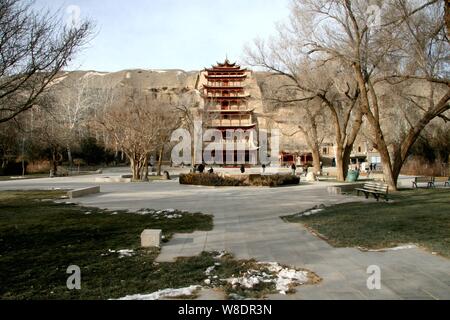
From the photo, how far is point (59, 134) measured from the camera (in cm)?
4312

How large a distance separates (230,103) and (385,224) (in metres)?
59.2

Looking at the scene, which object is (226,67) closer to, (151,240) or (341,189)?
(341,189)

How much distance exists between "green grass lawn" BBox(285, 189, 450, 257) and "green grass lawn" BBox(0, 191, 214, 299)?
296cm

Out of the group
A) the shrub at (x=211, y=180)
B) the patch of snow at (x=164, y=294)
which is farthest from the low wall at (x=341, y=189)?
the patch of snow at (x=164, y=294)

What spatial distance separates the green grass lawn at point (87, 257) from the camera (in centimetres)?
515

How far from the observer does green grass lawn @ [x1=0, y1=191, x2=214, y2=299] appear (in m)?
5.15

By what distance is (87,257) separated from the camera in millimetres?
6742

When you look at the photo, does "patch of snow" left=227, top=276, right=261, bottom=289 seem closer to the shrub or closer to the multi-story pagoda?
the shrub

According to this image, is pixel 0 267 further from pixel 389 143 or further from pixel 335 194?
pixel 389 143

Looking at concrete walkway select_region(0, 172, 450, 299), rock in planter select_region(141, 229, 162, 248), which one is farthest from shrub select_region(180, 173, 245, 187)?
rock in planter select_region(141, 229, 162, 248)

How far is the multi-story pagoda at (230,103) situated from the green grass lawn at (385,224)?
173ft

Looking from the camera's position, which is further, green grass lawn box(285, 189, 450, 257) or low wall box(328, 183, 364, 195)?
low wall box(328, 183, 364, 195)

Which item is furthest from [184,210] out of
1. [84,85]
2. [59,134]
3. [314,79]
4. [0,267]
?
[84,85]

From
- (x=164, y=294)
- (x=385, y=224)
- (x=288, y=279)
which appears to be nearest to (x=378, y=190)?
(x=385, y=224)
